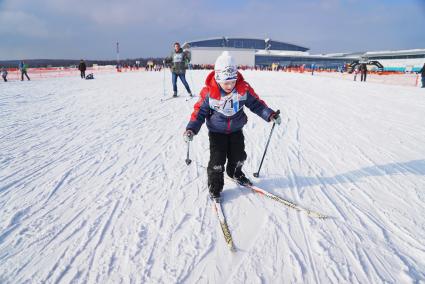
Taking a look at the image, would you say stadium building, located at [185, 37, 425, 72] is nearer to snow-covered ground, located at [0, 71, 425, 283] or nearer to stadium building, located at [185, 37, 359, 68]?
stadium building, located at [185, 37, 359, 68]

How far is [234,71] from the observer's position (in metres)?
2.46

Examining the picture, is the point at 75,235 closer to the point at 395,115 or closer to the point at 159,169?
the point at 159,169

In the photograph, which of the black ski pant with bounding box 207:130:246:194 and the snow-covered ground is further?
the black ski pant with bounding box 207:130:246:194

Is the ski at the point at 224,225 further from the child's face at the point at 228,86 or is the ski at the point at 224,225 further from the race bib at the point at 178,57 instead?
the race bib at the point at 178,57

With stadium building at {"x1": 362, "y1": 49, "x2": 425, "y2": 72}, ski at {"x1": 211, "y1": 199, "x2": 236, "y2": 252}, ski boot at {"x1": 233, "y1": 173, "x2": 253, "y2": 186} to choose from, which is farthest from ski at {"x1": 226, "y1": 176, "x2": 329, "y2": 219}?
stadium building at {"x1": 362, "y1": 49, "x2": 425, "y2": 72}

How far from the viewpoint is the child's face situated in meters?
2.47

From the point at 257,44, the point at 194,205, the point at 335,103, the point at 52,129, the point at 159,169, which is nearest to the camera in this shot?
the point at 194,205

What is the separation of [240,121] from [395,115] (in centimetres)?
590

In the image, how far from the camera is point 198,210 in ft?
8.31

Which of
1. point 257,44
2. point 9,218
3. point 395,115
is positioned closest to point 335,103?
point 395,115

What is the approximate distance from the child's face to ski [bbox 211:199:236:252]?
1158mm

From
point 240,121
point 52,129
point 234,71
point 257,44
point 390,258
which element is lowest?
point 390,258

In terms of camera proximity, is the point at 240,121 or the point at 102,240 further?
the point at 240,121

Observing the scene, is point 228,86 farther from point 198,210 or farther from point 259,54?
point 259,54
